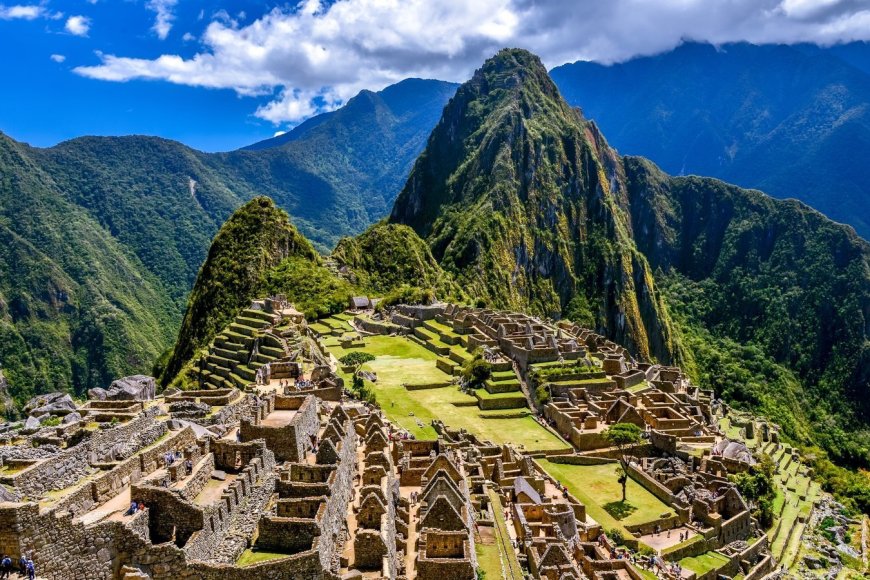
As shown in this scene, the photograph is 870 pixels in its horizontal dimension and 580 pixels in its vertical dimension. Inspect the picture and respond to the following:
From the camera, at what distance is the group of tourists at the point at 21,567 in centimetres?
1223

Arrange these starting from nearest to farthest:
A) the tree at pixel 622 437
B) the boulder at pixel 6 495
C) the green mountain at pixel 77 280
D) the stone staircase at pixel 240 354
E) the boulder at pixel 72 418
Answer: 1. the boulder at pixel 6 495
2. the boulder at pixel 72 418
3. the tree at pixel 622 437
4. the stone staircase at pixel 240 354
5. the green mountain at pixel 77 280

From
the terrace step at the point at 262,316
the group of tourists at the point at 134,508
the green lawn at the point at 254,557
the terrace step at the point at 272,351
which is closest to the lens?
the group of tourists at the point at 134,508

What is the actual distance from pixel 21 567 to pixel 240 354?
144 ft

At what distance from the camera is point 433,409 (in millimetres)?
48438

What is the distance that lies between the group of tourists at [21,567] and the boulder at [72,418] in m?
7.13

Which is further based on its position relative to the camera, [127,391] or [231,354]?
[231,354]

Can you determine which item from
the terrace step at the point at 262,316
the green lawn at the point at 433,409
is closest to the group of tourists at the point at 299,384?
the green lawn at the point at 433,409

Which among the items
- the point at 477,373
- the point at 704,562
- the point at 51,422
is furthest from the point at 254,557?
the point at 477,373

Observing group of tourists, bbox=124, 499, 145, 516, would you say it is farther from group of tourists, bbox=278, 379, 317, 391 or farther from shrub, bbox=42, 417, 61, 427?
group of tourists, bbox=278, 379, 317, 391

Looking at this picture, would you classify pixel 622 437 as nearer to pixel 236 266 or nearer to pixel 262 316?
pixel 262 316

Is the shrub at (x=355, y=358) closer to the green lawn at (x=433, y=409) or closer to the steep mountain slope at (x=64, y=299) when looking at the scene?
the green lawn at (x=433, y=409)

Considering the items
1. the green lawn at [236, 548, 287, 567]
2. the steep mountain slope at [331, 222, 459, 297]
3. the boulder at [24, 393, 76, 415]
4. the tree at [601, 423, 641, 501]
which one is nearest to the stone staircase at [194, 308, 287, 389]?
the boulder at [24, 393, 76, 415]

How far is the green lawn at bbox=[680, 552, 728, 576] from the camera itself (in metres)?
32.0

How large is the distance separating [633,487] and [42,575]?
33114 millimetres
